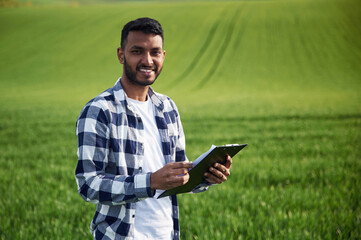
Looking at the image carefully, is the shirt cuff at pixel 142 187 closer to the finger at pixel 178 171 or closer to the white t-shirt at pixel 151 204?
the finger at pixel 178 171

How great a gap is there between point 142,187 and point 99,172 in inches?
11.3

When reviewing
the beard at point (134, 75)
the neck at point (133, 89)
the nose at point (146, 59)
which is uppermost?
the nose at point (146, 59)

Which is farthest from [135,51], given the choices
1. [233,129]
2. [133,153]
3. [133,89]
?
[233,129]

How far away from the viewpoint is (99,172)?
1.84m

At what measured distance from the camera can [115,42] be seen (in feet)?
168

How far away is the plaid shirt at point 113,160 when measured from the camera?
5.86 feet

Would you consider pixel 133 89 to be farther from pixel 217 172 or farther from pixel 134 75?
pixel 217 172

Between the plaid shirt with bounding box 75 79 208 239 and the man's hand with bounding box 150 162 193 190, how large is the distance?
0.07 metres

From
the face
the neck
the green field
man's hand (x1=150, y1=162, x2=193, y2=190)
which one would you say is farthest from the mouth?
the green field

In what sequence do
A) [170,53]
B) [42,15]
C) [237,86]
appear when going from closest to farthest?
[237,86], [170,53], [42,15]

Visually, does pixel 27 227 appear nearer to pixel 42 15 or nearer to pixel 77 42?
pixel 77 42

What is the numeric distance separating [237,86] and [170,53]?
1408 cm

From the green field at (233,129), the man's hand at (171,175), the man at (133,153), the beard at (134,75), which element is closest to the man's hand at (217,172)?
the man at (133,153)

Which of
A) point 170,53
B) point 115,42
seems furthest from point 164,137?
point 115,42
